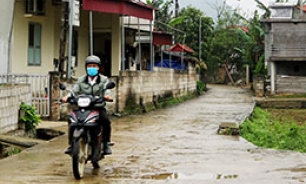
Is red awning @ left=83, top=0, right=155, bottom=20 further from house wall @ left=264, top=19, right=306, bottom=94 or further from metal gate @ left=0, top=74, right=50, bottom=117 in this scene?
house wall @ left=264, top=19, right=306, bottom=94

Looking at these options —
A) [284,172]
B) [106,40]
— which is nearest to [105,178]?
[284,172]

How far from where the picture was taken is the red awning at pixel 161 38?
25.2 meters

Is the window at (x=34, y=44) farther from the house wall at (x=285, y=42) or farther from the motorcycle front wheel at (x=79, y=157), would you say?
the house wall at (x=285, y=42)

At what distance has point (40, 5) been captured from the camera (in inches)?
753

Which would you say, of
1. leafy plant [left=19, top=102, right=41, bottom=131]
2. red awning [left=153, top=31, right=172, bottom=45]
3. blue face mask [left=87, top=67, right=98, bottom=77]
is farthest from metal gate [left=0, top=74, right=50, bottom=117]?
red awning [left=153, top=31, right=172, bottom=45]

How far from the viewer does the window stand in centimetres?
1914

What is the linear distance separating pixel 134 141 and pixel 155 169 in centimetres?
333

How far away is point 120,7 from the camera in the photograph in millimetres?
18250

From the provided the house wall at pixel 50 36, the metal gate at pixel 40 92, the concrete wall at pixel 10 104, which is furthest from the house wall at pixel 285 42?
the concrete wall at pixel 10 104

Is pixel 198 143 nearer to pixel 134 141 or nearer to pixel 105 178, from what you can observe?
pixel 134 141

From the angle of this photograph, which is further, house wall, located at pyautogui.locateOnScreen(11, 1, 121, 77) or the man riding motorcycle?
house wall, located at pyautogui.locateOnScreen(11, 1, 121, 77)

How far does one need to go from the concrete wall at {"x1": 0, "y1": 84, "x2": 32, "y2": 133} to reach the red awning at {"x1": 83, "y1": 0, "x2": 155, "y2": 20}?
5081 mm

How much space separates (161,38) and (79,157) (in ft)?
60.0

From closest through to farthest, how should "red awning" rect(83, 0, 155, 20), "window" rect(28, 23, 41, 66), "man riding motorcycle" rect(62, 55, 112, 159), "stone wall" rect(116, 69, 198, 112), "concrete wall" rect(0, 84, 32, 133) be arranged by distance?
"man riding motorcycle" rect(62, 55, 112, 159) < "concrete wall" rect(0, 84, 32, 133) < "red awning" rect(83, 0, 155, 20) < "stone wall" rect(116, 69, 198, 112) < "window" rect(28, 23, 41, 66)
